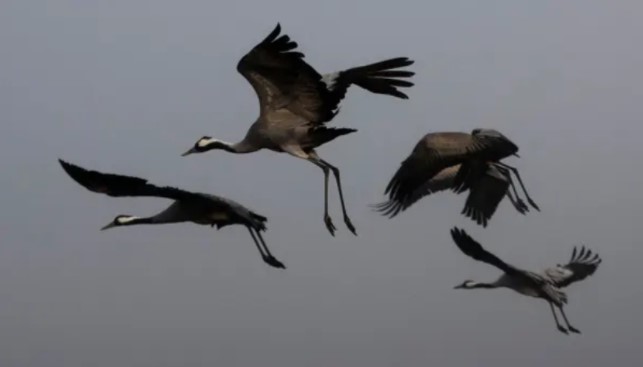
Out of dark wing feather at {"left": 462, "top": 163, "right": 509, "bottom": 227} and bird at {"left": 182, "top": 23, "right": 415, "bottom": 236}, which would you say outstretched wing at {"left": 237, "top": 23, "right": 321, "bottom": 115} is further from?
dark wing feather at {"left": 462, "top": 163, "right": 509, "bottom": 227}

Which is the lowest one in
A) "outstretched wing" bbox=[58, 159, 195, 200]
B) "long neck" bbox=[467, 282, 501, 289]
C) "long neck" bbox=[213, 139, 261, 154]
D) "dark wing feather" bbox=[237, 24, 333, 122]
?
"long neck" bbox=[467, 282, 501, 289]

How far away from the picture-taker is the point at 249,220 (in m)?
27.4

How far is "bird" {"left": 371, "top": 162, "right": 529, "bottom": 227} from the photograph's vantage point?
32.2 meters

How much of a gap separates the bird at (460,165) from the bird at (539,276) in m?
1.04

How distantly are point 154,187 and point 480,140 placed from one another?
6.97m

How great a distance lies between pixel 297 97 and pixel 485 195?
6233mm

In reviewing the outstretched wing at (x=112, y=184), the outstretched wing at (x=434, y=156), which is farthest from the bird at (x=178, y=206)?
the outstretched wing at (x=434, y=156)

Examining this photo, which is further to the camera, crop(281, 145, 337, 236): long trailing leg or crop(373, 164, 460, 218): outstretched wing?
crop(373, 164, 460, 218): outstretched wing

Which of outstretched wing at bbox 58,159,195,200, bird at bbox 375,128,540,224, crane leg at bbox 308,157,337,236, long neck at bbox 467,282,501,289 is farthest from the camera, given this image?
long neck at bbox 467,282,501,289

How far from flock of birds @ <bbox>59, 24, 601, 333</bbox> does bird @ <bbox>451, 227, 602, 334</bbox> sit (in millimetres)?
24

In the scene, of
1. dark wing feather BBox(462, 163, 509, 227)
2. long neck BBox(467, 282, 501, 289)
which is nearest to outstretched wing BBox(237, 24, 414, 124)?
dark wing feather BBox(462, 163, 509, 227)

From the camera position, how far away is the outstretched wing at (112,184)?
2567cm

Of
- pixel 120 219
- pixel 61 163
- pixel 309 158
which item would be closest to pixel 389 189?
pixel 309 158

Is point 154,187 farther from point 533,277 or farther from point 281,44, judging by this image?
point 533,277
